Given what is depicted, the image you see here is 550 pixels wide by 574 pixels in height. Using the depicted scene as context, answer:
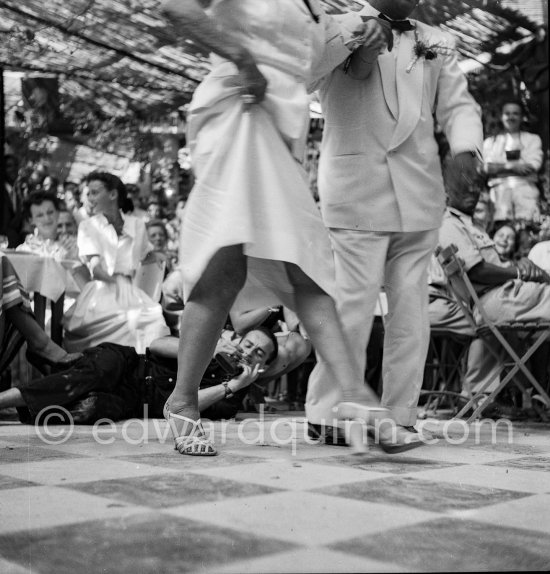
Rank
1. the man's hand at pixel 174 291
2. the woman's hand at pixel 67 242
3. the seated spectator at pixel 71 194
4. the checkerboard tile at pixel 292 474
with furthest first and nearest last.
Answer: the seated spectator at pixel 71 194, the woman's hand at pixel 67 242, the man's hand at pixel 174 291, the checkerboard tile at pixel 292 474

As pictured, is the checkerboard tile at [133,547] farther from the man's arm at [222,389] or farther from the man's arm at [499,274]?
the man's arm at [499,274]

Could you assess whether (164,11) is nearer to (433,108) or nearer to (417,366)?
(433,108)

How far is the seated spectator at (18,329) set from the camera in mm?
3738

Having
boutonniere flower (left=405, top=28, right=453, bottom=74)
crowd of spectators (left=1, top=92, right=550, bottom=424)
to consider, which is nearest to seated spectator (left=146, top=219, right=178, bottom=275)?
crowd of spectators (left=1, top=92, right=550, bottom=424)

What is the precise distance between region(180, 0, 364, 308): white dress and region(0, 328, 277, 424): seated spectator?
4.01 feet

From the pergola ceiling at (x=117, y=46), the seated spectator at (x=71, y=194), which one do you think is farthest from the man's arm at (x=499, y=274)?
the seated spectator at (x=71, y=194)

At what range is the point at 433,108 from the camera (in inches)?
120

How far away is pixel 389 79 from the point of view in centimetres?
286

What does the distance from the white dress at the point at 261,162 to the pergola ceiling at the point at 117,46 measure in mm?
2533

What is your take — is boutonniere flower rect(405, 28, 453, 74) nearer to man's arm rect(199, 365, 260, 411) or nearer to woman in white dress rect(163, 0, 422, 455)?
woman in white dress rect(163, 0, 422, 455)

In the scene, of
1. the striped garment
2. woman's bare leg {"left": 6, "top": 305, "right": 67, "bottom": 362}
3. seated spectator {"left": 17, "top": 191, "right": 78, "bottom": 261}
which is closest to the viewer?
the striped garment

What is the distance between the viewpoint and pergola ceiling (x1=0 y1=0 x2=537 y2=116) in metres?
6.22

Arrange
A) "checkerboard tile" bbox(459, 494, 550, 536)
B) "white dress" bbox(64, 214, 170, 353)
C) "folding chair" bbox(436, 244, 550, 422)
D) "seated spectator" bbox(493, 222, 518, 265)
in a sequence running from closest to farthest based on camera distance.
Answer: "checkerboard tile" bbox(459, 494, 550, 536) < "folding chair" bbox(436, 244, 550, 422) < "white dress" bbox(64, 214, 170, 353) < "seated spectator" bbox(493, 222, 518, 265)

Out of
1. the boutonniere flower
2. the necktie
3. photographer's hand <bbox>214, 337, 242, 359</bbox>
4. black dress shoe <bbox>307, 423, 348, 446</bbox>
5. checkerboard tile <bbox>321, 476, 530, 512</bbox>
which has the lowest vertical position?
checkerboard tile <bbox>321, 476, 530, 512</bbox>
